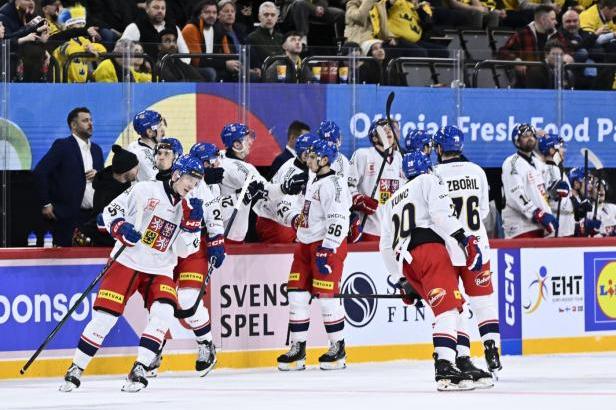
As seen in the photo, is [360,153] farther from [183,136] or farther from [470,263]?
[470,263]

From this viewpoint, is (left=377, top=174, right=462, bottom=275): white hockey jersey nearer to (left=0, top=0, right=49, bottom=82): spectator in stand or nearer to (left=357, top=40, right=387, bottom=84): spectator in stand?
(left=357, top=40, right=387, bottom=84): spectator in stand

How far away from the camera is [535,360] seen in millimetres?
12203

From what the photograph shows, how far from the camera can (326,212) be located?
37.2ft

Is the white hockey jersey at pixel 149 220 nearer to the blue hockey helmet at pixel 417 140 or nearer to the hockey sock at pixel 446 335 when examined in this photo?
the hockey sock at pixel 446 335

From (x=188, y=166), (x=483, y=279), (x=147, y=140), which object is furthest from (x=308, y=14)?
(x=188, y=166)

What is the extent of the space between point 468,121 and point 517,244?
1.16m

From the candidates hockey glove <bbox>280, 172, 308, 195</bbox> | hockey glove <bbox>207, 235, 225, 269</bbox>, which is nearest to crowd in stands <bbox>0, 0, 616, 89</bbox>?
hockey glove <bbox>280, 172, 308, 195</bbox>

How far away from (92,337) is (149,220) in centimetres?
83

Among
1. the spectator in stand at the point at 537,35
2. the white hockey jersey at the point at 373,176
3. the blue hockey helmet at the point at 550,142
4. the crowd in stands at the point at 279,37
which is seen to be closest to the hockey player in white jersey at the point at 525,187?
the blue hockey helmet at the point at 550,142

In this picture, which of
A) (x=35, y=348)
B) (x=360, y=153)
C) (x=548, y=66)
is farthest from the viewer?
(x=548, y=66)

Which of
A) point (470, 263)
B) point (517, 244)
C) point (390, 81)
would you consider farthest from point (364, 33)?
point (470, 263)

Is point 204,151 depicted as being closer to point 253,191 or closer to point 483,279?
point 253,191

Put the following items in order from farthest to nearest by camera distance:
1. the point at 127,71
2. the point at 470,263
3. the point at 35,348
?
the point at 127,71
the point at 35,348
the point at 470,263

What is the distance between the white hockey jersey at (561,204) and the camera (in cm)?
1327
